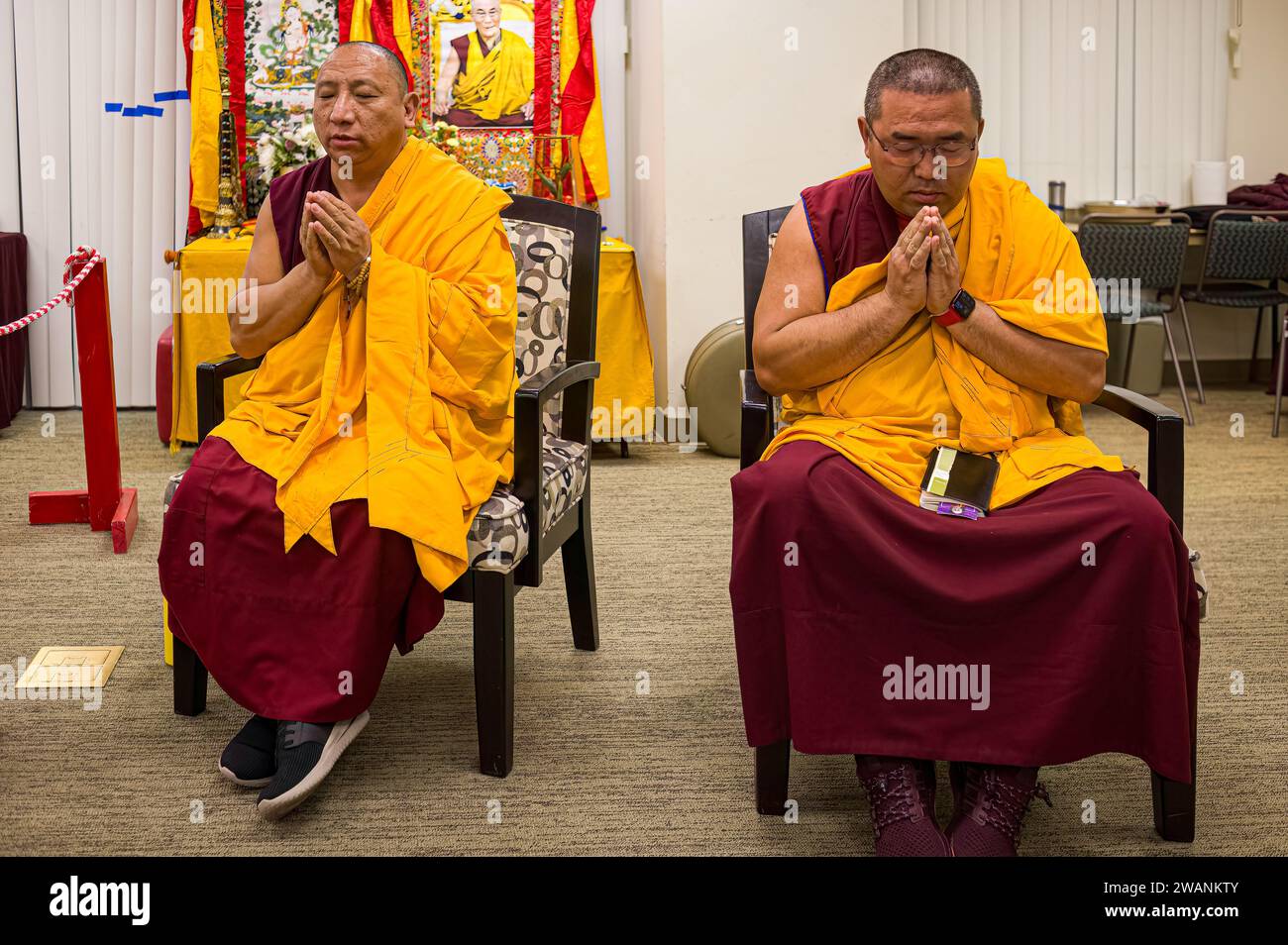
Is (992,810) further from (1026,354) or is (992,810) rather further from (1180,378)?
(1180,378)

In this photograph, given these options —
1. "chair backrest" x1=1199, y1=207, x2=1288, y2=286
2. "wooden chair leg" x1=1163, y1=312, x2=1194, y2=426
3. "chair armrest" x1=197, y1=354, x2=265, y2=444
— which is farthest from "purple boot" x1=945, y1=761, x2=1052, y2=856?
"chair backrest" x1=1199, y1=207, x2=1288, y2=286

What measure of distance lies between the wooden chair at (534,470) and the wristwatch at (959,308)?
→ 73cm

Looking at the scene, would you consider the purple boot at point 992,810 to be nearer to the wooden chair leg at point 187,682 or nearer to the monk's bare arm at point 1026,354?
the monk's bare arm at point 1026,354

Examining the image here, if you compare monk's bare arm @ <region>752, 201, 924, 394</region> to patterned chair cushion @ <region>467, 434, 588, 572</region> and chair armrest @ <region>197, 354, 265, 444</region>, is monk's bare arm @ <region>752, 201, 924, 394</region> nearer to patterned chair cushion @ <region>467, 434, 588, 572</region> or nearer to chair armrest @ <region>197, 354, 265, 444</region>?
patterned chair cushion @ <region>467, 434, 588, 572</region>

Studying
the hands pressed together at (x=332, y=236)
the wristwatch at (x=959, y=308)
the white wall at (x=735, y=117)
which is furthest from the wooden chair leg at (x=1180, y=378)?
the hands pressed together at (x=332, y=236)

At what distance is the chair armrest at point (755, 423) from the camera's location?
2.35m

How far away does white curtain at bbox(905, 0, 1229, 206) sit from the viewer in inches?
248

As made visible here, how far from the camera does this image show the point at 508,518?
7.46ft

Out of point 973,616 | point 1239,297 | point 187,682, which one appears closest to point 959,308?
point 973,616

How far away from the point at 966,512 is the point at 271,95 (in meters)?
4.22

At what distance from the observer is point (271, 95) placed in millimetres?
5320

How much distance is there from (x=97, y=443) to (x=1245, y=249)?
192 inches

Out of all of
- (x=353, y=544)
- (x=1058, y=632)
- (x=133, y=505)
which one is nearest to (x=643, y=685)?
(x=353, y=544)

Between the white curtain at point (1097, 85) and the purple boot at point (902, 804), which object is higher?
the white curtain at point (1097, 85)
